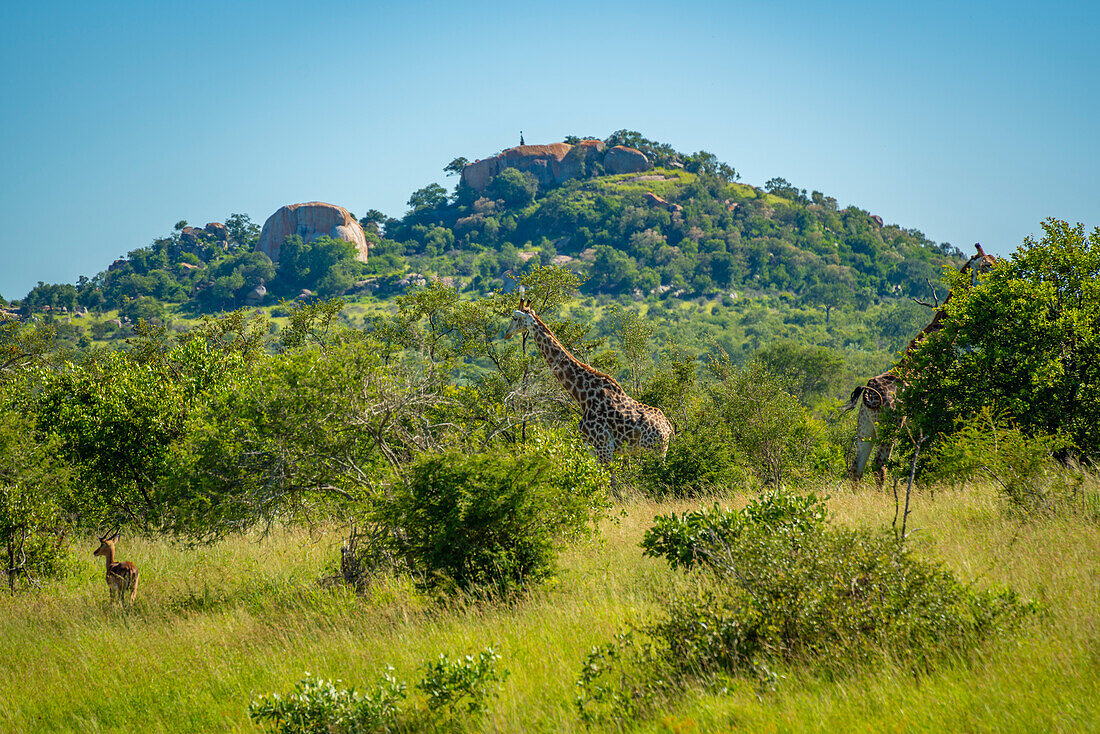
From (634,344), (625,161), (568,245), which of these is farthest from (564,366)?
(625,161)

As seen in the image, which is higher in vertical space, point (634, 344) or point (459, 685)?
point (634, 344)

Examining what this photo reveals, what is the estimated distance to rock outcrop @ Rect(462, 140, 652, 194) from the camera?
128000 millimetres

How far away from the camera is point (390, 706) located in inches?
198

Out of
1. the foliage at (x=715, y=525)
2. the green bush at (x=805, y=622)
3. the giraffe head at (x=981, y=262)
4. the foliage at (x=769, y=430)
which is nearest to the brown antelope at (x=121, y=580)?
the foliage at (x=715, y=525)

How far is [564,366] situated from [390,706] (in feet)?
31.1

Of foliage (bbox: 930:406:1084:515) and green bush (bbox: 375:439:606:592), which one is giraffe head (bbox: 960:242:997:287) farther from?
green bush (bbox: 375:439:606:592)

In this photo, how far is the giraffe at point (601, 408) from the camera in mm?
13102

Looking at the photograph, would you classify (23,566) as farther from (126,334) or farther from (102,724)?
(126,334)

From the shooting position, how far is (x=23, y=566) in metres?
9.48

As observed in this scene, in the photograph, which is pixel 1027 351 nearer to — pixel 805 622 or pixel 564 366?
pixel 805 622

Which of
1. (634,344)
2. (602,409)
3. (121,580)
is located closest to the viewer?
(121,580)

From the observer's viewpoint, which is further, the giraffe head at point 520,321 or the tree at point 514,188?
the tree at point 514,188

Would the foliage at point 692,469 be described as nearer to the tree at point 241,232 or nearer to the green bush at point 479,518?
the green bush at point 479,518

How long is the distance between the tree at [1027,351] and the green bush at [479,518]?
16.3 feet
